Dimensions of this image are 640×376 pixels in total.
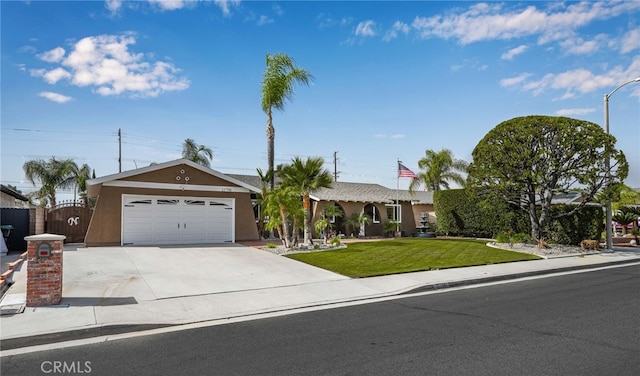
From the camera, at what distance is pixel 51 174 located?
107 ft

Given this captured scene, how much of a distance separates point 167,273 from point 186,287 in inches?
80.2

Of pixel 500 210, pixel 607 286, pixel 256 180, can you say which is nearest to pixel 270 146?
pixel 256 180

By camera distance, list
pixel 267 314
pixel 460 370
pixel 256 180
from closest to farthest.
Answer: pixel 460 370 → pixel 267 314 → pixel 256 180

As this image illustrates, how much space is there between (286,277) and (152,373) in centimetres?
698

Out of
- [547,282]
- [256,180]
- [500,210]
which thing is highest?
[256,180]

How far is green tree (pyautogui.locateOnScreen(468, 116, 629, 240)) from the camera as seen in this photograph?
18.3m

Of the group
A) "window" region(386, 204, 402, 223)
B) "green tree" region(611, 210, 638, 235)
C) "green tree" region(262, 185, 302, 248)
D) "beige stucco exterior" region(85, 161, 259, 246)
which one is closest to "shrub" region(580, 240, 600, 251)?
"green tree" region(611, 210, 638, 235)

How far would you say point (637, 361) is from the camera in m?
5.40

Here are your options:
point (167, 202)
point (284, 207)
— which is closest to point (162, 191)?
point (167, 202)

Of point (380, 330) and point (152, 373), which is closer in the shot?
point (152, 373)

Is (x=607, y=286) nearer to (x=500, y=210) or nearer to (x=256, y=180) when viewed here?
(x=500, y=210)

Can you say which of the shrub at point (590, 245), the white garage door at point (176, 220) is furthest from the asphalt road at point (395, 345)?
the white garage door at point (176, 220)

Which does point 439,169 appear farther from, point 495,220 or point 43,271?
point 43,271

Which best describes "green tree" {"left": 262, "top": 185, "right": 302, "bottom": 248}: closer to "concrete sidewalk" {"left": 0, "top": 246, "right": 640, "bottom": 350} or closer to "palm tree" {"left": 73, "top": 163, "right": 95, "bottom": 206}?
"concrete sidewalk" {"left": 0, "top": 246, "right": 640, "bottom": 350}
